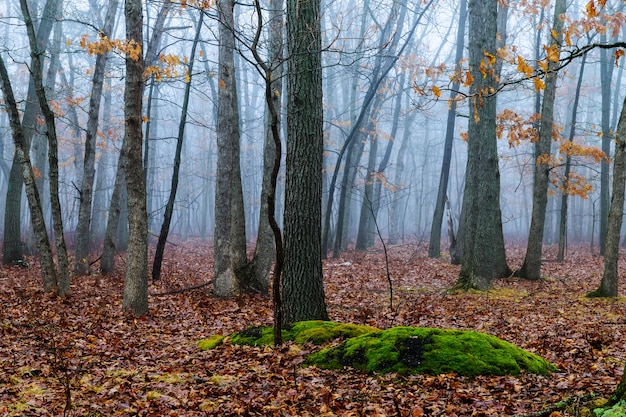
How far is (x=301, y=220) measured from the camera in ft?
23.5

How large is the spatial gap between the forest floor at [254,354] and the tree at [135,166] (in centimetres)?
53

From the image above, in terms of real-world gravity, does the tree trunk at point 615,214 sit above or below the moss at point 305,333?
above

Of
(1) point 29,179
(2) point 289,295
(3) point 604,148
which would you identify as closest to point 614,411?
(2) point 289,295

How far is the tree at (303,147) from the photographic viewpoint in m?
7.06

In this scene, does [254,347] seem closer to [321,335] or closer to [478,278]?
[321,335]

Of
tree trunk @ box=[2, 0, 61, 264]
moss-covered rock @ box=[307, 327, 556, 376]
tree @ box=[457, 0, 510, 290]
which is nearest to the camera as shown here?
moss-covered rock @ box=[307, 327, 556, 376]

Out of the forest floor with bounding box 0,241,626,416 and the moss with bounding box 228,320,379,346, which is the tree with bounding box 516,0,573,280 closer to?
the forest floor with bounding box 0,241,626,416

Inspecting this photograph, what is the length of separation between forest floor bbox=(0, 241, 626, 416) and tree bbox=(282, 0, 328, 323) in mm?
1355

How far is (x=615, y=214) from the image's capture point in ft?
33.5

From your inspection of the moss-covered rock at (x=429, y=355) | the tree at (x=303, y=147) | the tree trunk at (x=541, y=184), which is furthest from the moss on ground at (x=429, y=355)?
the tree trunk at (x=541, y=184)

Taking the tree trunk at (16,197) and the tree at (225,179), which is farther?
the tree trunk at (16,197)

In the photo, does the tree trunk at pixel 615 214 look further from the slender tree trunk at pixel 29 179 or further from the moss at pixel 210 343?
the slender tree trunk at pixel 29 179

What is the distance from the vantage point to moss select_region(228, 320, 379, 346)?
665 centimetres

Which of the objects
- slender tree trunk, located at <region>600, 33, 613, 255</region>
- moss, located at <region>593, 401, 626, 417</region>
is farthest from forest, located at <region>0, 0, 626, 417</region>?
slender tree trunk, located at <region>600, 33, 613, 255</region>
